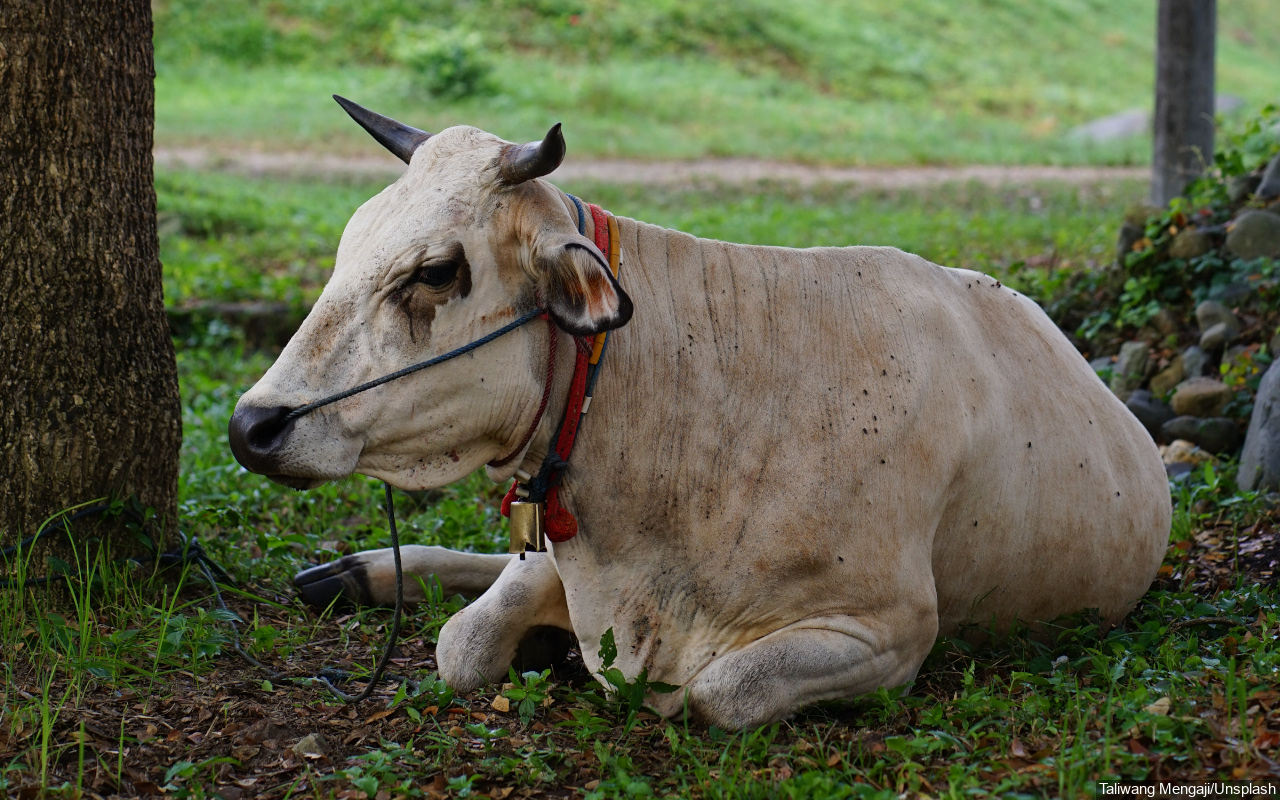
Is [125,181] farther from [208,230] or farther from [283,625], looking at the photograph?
[208,230]

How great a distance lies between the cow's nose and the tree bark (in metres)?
6.46

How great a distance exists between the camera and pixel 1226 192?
20.6ft

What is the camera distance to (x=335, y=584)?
13.1 feet

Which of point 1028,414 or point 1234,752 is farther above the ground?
point 1028,414

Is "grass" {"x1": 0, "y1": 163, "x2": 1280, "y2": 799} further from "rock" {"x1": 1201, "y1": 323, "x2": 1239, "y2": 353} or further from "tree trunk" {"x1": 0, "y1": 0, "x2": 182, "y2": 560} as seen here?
"rock" {"x1": 1201, "y1": 323, "x2": 1239, "y2": 353}

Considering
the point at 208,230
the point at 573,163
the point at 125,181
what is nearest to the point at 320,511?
the point at 125,181

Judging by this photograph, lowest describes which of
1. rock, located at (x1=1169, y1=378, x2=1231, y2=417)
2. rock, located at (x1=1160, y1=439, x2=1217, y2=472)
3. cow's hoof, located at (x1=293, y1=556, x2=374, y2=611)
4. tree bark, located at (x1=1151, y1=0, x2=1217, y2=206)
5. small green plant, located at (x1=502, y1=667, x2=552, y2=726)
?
cow's hoof, located at (x1=293, y1=556, x2=374, y2=611)

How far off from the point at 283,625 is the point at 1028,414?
2.28 m

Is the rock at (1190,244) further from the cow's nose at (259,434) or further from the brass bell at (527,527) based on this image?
the cow's nose at (259,434)

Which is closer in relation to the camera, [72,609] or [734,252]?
[734,252]

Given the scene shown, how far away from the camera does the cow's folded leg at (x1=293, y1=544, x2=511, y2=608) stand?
400 centimetres

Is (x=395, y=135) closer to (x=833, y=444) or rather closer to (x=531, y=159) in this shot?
(x=531, y=159)

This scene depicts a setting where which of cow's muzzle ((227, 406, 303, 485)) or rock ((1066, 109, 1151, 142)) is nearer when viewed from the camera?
cow's muzzle ((227, 406, 303, 485))

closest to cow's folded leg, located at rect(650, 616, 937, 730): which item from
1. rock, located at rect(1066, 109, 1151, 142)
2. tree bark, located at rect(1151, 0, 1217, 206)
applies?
tree bark, located at rect(1151, 0, 1217, 206)
